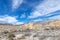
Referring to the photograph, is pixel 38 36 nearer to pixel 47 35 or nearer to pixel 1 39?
pixel 47 35

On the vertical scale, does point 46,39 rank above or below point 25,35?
below

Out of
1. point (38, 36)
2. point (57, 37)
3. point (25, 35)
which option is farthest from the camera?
point (25, 35)

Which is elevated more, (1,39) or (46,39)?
(1,39)

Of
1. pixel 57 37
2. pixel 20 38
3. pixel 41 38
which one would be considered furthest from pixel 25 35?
pixel 57 37

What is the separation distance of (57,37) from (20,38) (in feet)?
13.9

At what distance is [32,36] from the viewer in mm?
17844

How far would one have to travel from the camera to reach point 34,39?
17406mm

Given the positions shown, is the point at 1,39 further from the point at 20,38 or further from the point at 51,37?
the point at 51,37

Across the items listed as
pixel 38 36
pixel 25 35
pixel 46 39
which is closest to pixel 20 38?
pixel 25 35

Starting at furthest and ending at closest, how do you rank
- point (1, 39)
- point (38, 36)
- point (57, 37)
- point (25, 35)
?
point (1, 39)
point (25, 35)
point (38, 36)
point (57, 37)

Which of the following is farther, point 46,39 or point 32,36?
point 32,36

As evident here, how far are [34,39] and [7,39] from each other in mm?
4009

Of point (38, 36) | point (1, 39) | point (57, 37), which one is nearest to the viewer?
point (57, 37)

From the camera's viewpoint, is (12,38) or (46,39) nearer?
(46,39)
